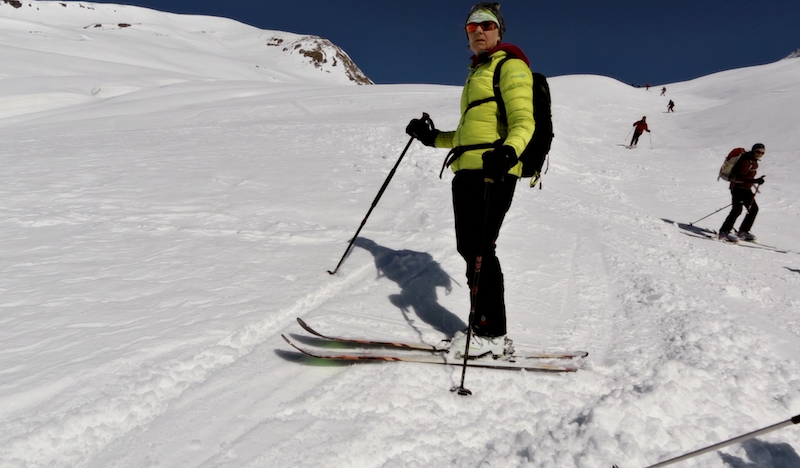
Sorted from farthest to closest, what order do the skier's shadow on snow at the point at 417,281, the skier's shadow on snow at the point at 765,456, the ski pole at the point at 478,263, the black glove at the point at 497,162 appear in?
the skier's shadow on snow at the point at 417,281 < the ski pole at the point at 478,263 < the black glove at the point at 497,162 < the skier's shadow on snow at the point at 765,456

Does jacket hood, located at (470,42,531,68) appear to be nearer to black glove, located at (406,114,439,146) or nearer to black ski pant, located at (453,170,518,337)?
black ski pant, located at (453,170,518,337)

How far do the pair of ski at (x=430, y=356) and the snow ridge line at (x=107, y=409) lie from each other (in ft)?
1.58

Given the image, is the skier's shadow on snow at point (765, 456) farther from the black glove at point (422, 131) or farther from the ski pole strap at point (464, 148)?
the black glove at point (422, 131)

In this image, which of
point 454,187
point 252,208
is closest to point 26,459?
point 454,187

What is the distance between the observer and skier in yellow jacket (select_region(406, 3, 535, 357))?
2.70 meters

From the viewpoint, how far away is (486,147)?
9.21 ft

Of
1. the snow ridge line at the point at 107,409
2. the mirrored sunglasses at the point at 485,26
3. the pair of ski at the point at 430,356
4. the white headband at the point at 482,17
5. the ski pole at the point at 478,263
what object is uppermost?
the white headband at the point at 482,17

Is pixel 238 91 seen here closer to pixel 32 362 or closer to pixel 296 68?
pixel 32 362

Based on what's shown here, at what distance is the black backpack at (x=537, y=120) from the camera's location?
2774mm

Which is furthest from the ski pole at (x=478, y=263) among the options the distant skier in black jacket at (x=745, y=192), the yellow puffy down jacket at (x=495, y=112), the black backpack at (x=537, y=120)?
the distant skier in black jacket at (x=745, y=192)

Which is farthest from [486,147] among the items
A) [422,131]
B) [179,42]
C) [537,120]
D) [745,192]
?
[179,42]

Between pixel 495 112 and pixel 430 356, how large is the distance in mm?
1696

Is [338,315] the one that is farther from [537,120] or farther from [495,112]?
[537,120]

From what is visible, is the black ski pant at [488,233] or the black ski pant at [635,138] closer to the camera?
the black ski pant at [488,233]
